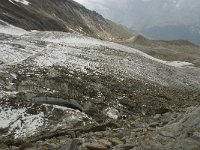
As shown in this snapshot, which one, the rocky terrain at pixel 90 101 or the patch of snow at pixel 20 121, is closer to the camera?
the rocky terrain at pixel 90 101

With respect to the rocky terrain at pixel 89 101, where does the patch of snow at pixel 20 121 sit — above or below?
below

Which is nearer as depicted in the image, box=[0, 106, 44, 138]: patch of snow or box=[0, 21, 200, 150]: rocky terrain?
box=[0, 21, 200, 150]: rocky terrain

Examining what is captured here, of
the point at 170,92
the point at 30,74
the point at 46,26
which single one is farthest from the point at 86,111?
the point at 46,26

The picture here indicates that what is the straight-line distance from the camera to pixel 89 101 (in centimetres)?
2219

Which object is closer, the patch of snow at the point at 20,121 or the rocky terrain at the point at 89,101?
the rocky terrain at the point at 89,101

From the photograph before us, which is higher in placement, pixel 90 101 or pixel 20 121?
pixel 90 101

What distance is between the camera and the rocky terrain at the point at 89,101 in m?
12.6

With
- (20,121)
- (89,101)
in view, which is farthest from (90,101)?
(20,121)

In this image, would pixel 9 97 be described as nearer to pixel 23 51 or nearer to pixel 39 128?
pixel 39 128

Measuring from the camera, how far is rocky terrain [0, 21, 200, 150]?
12.6 meters

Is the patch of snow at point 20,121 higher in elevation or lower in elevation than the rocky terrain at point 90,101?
lower

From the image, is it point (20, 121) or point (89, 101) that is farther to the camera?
point (89, 101)

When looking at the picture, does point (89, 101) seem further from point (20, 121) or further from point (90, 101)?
point (20, 121)

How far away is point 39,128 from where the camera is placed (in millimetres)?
18062
